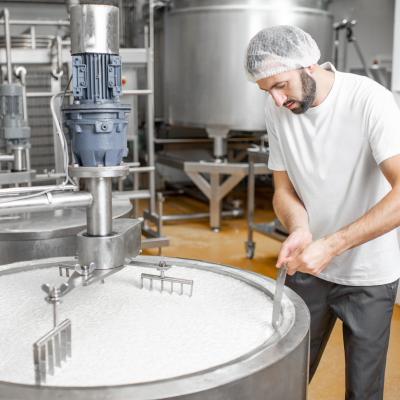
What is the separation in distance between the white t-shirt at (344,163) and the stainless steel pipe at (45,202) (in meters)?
0.66

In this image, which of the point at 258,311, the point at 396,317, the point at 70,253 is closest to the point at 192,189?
the point at 396,317

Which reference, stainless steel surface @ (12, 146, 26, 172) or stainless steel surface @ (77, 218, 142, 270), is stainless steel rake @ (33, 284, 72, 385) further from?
stainless steel surface @ (12, 146, 26, 172)

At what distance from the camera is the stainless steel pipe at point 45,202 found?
0.93 meters

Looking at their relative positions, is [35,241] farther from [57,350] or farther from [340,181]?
[57,350]

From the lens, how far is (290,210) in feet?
4.84

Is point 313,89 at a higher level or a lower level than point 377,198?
higher

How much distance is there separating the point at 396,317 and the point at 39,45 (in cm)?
269

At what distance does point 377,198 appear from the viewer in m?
1.41

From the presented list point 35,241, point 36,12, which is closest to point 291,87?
point 35,241

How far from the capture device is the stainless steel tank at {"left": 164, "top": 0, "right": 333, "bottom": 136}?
420 cm

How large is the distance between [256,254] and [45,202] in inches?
116

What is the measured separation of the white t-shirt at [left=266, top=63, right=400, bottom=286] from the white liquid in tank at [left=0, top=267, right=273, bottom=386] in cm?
39

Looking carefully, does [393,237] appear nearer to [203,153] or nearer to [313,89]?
[313,89]

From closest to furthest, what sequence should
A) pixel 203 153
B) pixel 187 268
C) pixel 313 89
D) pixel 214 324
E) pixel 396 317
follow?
pixel 214 324 < pixel 187 268 < pixel 313 89 < pixel 396 317 < pixel 203 153
